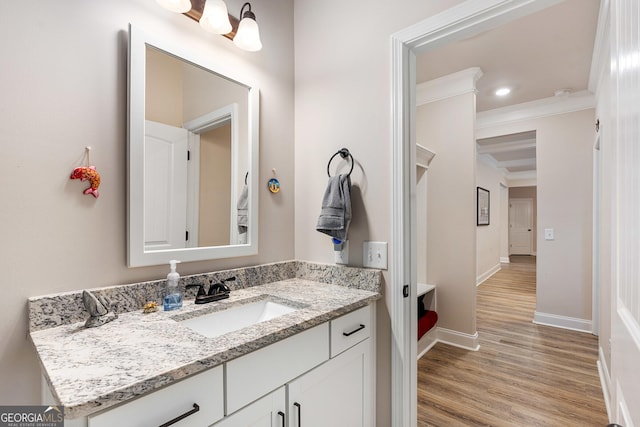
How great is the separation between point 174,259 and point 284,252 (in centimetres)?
64

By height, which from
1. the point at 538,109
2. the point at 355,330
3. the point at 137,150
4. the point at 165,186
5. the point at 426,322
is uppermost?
the point at 538,109

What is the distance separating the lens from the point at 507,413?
1.92m

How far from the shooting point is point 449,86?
3023 mm

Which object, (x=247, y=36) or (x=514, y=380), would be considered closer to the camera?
(x=247, y=36)

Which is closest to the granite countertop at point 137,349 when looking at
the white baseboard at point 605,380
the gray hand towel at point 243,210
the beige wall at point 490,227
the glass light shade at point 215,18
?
the gray hand towel at point 243,210

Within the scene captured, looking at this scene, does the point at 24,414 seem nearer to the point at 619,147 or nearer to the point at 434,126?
the point at 619,147

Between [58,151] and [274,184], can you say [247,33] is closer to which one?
[274,184]

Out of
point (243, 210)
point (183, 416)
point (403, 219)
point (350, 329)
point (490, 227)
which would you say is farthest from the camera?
point (490, 227)

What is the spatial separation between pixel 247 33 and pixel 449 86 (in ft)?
7.61

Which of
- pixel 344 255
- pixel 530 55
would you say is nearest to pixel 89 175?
pixel 344 255

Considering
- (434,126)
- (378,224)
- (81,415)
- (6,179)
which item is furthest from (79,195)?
(434,126)

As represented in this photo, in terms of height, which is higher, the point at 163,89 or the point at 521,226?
the point at 163,89

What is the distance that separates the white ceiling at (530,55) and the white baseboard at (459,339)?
8.31ft

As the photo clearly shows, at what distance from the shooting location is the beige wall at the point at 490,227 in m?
5.67
